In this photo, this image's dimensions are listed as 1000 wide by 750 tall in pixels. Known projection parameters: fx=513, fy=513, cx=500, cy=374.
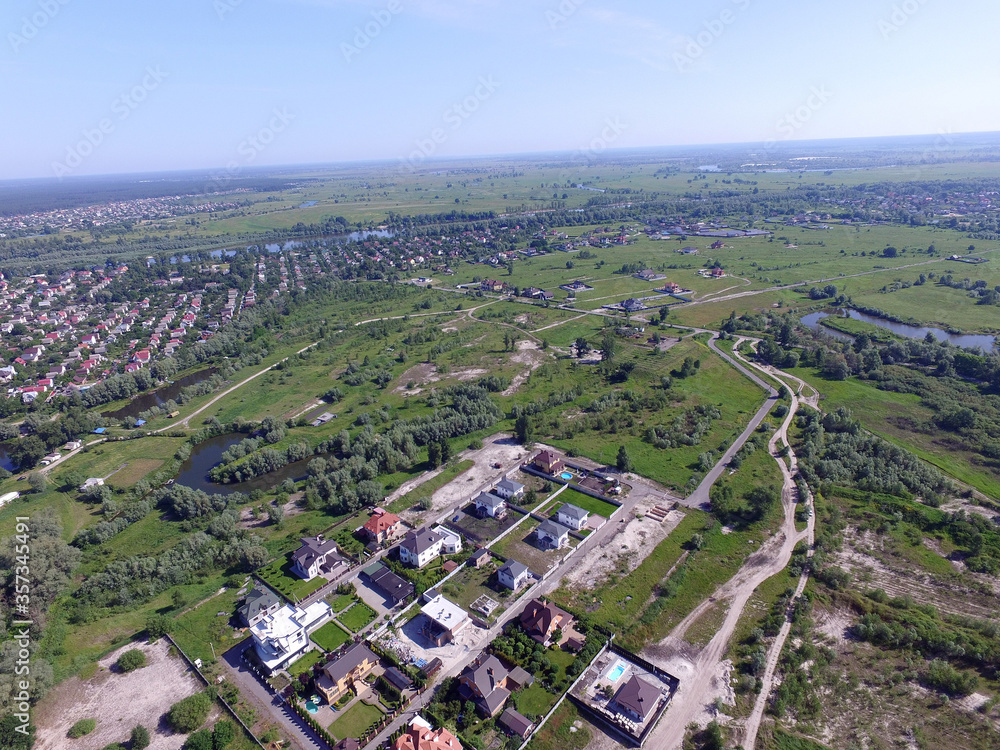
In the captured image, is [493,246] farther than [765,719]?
Yes

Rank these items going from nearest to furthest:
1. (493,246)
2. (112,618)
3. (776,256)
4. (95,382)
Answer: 1. (112,618)
2. (95,382)
3. (776,256)
4. (493,246)

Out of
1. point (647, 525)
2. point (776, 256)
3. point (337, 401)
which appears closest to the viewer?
point (647, 525)

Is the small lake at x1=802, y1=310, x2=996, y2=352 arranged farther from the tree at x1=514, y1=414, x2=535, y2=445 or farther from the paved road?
the paved road

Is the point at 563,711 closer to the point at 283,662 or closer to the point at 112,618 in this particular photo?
the point at 283,662

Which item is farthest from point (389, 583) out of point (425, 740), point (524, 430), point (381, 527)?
point (524, 430)

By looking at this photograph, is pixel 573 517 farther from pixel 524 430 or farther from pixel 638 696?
pixel 638 696

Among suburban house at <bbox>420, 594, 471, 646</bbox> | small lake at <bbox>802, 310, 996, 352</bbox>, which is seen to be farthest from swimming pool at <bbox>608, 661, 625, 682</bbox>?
small lake at <bbox>802, 310, 996, 352</bbox>

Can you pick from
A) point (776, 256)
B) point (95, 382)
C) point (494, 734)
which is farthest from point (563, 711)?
point (776, 256)

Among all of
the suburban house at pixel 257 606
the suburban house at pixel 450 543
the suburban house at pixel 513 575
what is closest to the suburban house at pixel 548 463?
the suburban house at pixel 450 543
